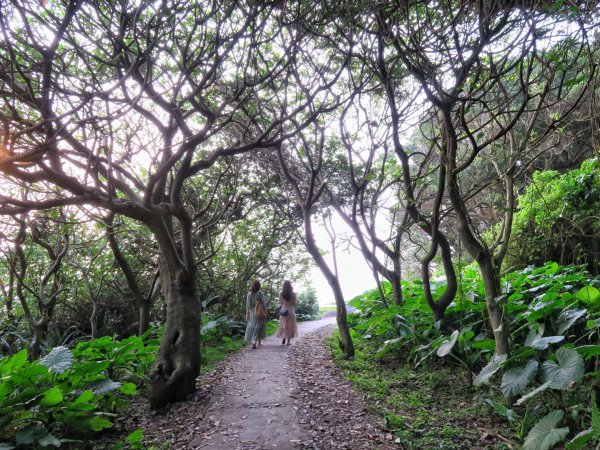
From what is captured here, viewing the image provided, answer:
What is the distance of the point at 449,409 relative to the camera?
417 cm

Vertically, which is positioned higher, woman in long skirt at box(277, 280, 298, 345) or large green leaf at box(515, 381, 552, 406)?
woman in long skirt at box(277, 280, 298, 345)

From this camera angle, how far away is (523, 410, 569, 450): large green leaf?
2.78 m

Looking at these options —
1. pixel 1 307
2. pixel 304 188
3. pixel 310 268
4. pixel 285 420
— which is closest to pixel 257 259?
pixel 304 188

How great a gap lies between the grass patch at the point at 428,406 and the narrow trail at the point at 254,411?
3.04 ft

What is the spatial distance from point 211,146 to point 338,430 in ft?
25.0

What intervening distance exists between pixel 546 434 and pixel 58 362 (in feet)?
13.6

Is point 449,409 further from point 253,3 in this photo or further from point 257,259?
point 257,259

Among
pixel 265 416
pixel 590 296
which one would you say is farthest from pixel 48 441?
pixel 590 296

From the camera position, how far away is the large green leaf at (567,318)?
3688 millimetres

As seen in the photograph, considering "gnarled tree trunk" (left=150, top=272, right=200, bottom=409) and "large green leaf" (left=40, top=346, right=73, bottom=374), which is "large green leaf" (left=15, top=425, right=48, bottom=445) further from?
"gnarled tree trunk" (left=150, top=272, right=200, bottom=409)

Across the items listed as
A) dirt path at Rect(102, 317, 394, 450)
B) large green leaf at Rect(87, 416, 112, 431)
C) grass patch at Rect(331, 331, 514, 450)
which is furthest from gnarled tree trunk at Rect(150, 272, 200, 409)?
grass patch at Rect(331, 331, 514, 450)

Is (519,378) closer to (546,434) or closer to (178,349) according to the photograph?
(546,434)

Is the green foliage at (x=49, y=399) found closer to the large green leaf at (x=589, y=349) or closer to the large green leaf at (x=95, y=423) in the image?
the large green leaf at (x=95, y=423)

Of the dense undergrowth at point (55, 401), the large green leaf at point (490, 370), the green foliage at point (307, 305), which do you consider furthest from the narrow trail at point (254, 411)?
the green foliage at point (307, 305)
